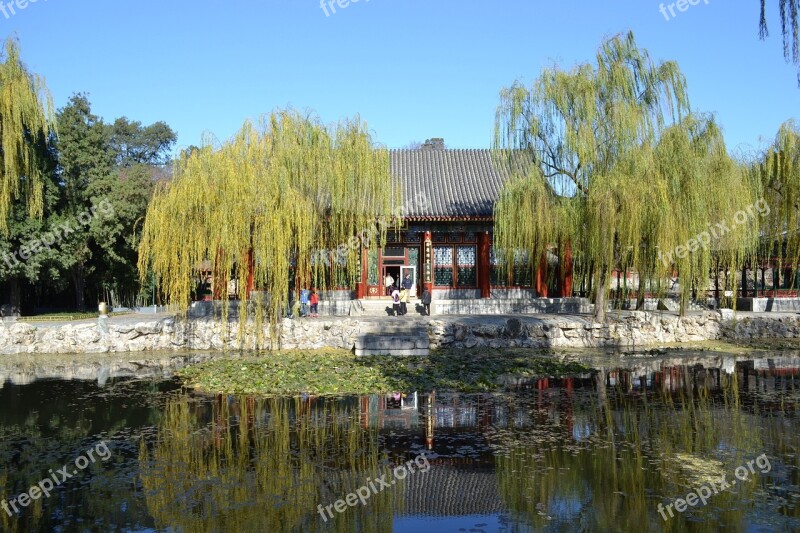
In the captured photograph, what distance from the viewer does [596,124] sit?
54.7ft

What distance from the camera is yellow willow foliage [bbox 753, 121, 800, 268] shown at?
18.2m

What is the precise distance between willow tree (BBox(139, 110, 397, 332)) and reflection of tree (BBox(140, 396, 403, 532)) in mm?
5742

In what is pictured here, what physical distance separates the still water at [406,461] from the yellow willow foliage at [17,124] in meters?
9.35

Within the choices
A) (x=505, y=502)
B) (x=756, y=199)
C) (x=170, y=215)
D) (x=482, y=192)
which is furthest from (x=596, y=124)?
(x=505, y=502)

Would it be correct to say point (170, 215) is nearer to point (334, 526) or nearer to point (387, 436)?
point (387, 436)

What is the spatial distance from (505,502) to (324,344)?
11.5 m

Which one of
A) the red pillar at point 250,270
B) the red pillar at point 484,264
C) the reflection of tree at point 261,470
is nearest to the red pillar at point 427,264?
the red pillar at point 484,264

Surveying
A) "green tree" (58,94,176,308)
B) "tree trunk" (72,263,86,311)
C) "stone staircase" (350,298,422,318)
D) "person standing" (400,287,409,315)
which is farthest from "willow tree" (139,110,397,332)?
"tree trunk" (72,263,86,311)

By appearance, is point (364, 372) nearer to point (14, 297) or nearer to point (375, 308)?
point (375, 308)

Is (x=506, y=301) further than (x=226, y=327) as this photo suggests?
Yes

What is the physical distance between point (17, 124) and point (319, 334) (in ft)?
33.4

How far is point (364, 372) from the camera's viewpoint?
12719 millimetres

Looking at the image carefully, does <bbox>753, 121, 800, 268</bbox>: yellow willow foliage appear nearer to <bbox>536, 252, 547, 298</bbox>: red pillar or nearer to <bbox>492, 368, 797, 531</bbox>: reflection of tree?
<bbox>536, 252, 547, 298</bbox>: red pillar

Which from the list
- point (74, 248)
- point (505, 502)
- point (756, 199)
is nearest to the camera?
point (505, 502)
